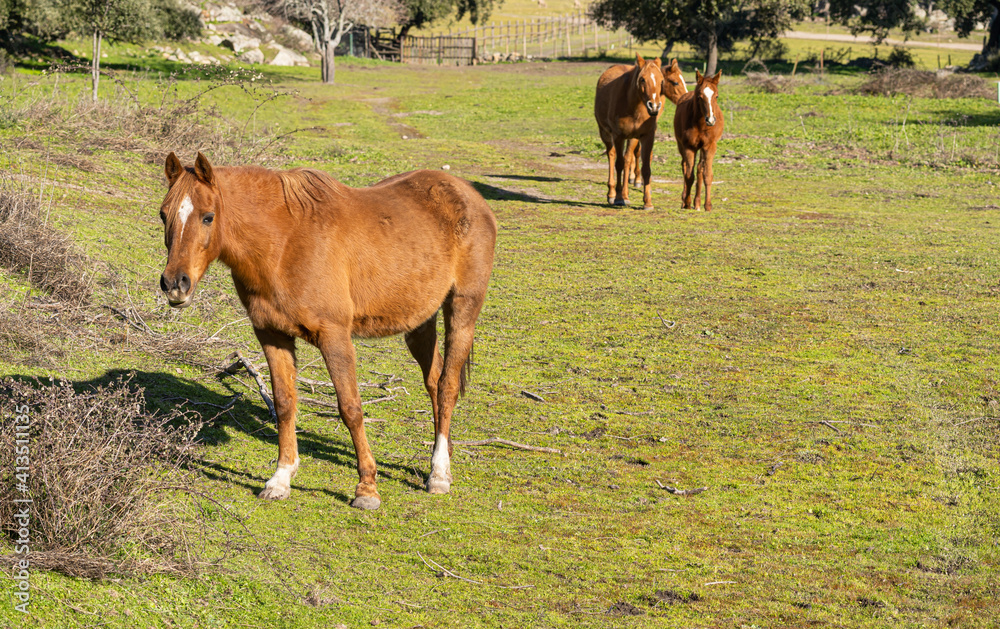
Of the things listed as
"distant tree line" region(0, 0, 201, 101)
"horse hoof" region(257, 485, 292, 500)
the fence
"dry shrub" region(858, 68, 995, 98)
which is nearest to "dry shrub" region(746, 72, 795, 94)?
"dry shrub" region(858, 68, 995, 98)

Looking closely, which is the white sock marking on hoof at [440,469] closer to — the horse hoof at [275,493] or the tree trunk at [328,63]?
the horse hoof at [275,493]

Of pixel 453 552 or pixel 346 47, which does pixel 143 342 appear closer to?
pixel 453 552

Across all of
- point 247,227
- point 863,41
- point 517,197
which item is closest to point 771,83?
point 517,197

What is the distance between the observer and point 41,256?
8820 mm

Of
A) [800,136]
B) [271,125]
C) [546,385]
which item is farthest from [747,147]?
[546,385]

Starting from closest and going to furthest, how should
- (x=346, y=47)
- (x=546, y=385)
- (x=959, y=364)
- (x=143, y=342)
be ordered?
(x=143, y=342)
(x=546, y=385)
(x=959, y=364)
(x=346, y=47)

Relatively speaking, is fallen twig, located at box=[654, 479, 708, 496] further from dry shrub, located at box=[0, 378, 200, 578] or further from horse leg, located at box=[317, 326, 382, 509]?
dry shrub, located at box=[0, 378, 200, 578]

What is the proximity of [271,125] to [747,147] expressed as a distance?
42.2 ft

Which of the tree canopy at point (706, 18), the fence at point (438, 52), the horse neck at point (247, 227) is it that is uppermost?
the tree canopy at point (706, 18)

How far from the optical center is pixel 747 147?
83.7 ft

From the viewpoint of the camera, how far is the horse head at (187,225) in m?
5.18

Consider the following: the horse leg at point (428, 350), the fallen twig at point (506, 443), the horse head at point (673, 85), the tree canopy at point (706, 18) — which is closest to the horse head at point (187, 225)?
the horse leg at point (428, 350)

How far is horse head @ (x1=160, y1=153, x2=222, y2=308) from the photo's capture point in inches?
204

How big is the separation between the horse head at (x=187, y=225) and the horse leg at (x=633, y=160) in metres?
13.7
